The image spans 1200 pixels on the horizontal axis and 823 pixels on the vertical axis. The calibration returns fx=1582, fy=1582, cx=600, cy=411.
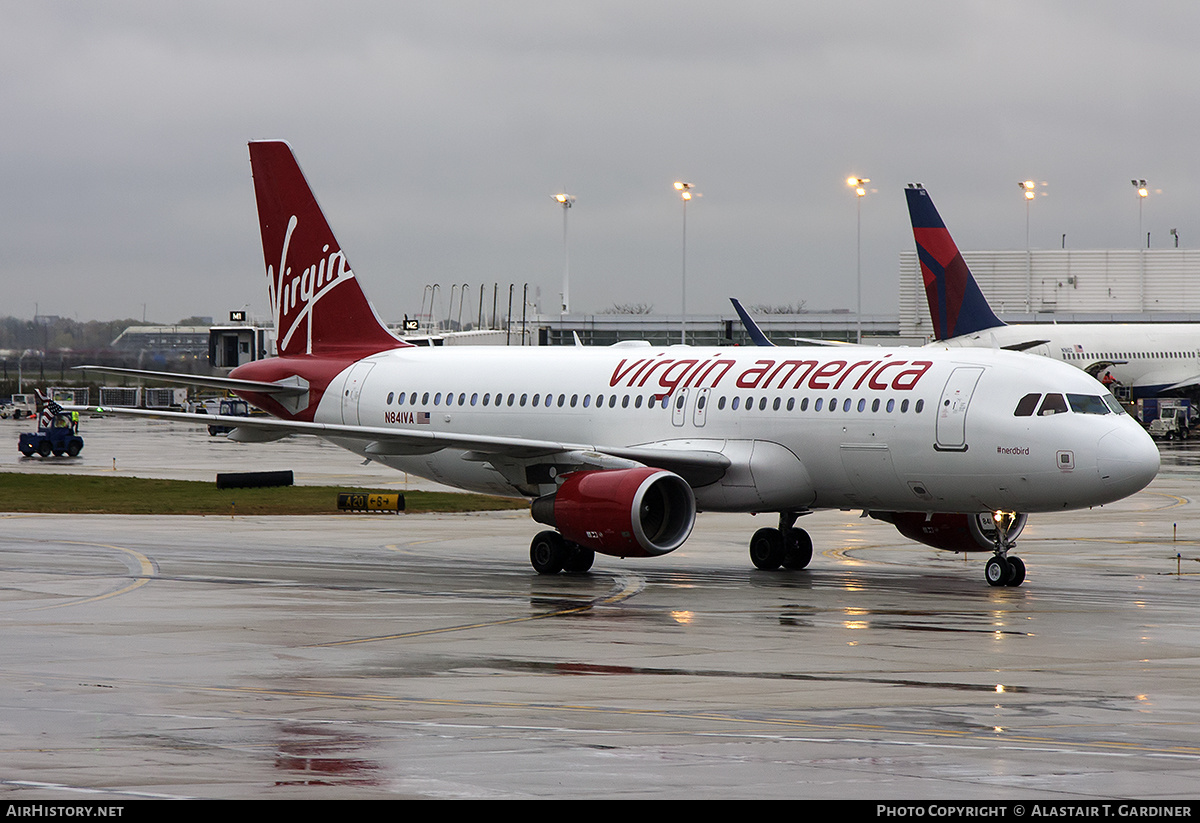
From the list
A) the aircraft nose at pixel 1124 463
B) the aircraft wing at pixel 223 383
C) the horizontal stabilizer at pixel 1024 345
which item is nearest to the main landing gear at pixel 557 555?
the aircraft wing at pixel 223 383

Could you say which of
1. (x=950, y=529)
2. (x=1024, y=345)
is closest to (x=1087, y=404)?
(x=950, y=529)

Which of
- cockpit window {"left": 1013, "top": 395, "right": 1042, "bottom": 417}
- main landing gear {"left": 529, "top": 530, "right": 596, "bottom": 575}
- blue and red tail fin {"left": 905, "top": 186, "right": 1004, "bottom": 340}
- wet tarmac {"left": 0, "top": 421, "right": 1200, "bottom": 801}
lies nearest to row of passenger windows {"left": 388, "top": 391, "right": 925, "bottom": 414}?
cockpit window {"left": 1013, "top": 395, "right": 1042, "bottom": 417}

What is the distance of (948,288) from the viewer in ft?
229

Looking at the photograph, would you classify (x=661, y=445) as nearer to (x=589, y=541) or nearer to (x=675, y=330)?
(x=589, y=541)

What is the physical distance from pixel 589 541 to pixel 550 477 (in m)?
2.75

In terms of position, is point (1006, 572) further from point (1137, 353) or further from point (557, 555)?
point (1137, 353)

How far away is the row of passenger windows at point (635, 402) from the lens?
2659 cm

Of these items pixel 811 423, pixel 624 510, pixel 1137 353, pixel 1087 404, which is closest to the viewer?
pixel 624 510

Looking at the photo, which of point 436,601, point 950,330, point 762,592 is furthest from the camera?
point 950,330

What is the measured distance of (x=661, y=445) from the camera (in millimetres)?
28656

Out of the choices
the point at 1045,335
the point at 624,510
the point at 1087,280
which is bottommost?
the point at 624,510

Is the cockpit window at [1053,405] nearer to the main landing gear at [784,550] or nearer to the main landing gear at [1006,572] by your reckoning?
the main landing gear at [1006,572]

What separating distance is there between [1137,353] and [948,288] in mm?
15351
